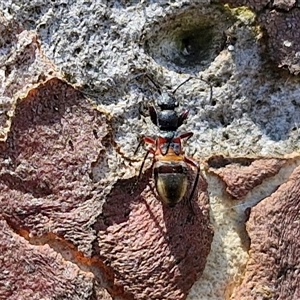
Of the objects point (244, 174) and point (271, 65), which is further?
point (271, 65)

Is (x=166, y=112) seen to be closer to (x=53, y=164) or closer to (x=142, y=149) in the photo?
(x=142, y=149)

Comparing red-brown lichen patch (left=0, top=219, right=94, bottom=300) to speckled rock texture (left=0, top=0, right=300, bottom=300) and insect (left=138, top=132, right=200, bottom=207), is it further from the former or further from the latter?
insect (left=138, top=132, right=200, bottom=207)

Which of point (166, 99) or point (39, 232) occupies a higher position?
point (166, 99)

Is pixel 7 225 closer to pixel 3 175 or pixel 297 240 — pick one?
pixel 3 175

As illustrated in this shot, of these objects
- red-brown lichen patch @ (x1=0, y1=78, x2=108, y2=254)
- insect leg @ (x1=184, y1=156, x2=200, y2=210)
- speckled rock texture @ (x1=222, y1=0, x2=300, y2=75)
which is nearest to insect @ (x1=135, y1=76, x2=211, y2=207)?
insect leg @ (x1=184, y1=156, x2=200, y2=210)

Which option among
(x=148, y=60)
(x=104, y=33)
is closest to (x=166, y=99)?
(x=148, y=60)

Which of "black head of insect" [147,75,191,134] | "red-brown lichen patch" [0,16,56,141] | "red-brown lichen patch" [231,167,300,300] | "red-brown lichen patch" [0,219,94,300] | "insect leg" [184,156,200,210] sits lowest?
"red-brown lichen patch" [231,167,300,300]
